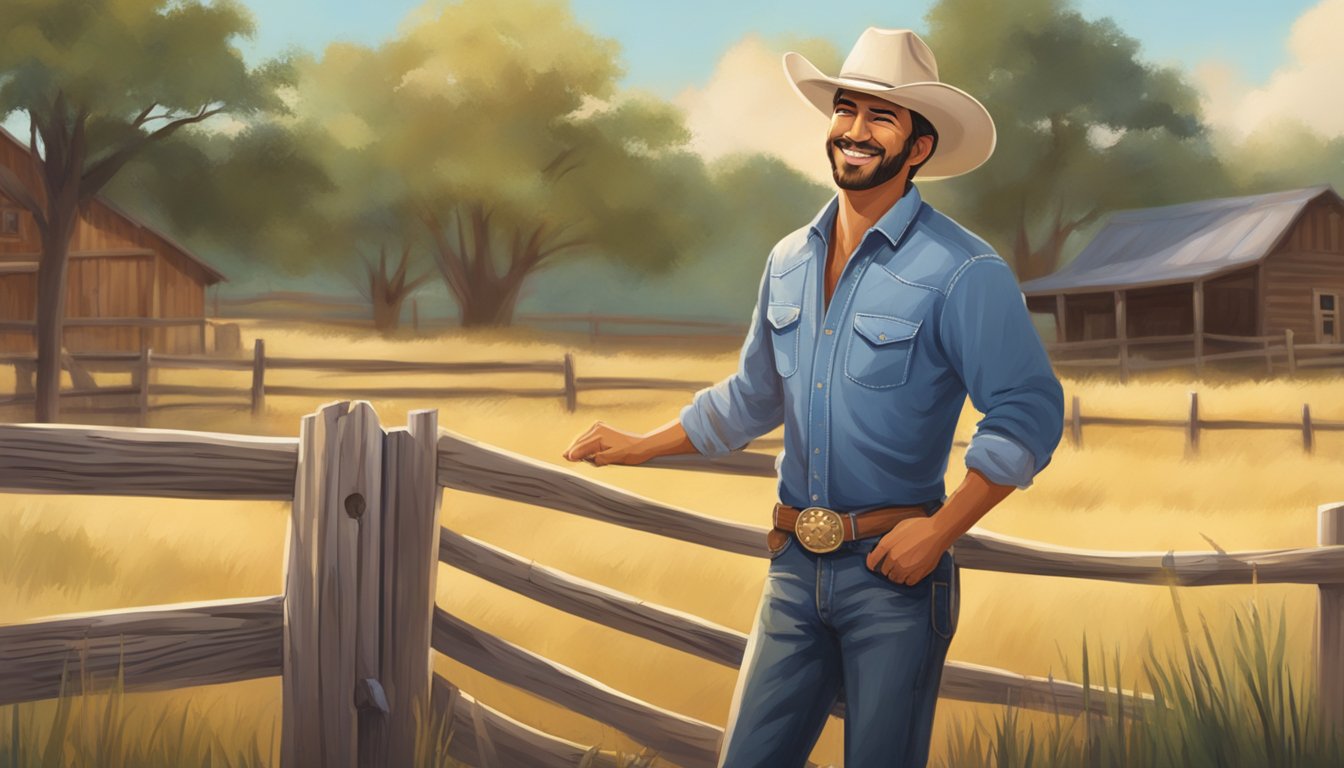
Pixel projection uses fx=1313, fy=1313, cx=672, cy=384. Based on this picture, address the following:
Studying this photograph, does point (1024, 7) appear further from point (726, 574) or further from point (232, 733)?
point (232, 733)

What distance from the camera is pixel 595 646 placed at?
22.0 feet

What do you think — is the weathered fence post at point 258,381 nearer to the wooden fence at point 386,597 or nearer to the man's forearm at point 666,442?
the wooden fence at point 386,597

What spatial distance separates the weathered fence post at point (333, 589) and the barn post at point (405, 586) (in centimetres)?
4

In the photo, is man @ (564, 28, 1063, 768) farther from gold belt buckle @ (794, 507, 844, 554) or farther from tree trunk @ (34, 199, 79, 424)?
tree trunk @ (34, 199, 79, 424)

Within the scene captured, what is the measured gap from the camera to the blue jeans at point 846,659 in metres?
2.87

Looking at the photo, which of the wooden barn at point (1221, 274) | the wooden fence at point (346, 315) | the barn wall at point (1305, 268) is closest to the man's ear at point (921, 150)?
the wooden barn at point (1221, 274)

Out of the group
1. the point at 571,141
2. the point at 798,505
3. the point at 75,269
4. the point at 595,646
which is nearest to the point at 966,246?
the point at 798,505

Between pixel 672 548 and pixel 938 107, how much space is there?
6.69 m

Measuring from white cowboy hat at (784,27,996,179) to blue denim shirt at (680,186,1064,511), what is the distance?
7.1 inches

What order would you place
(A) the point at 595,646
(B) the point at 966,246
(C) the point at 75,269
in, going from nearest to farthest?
1. (B) the point at 966,246
2. (A) the point at 595,646
3. (C) the point at 75,269

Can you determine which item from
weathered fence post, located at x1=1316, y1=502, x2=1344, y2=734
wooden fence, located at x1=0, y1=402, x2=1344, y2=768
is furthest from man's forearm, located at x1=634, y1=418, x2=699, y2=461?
weathered fence post, located at x1=1316, y1=502, x2=1344, y2=734

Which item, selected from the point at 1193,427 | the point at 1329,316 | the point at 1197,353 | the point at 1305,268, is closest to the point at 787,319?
the point at 1193,427

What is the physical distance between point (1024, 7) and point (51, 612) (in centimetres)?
4117

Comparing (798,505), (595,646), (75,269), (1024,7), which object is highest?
(1024,7)
